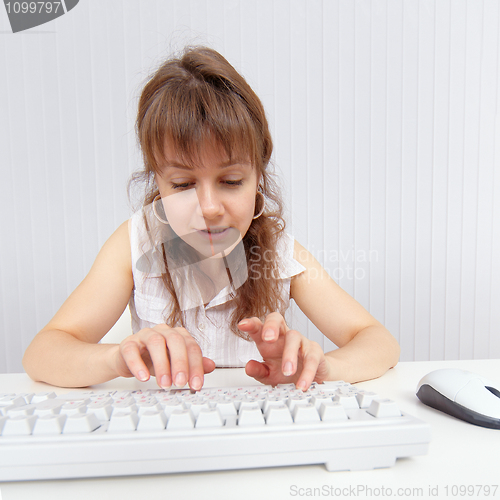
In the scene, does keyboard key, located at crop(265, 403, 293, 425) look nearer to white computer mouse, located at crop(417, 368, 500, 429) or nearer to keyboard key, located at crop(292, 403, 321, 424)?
keyboard key, located at crop(292, 403, 321, 424)

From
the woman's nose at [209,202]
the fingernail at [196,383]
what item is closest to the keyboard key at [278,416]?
the fingernail at [196,383]

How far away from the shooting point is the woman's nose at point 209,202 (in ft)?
2.21

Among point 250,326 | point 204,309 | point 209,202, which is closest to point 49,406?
point 250,326

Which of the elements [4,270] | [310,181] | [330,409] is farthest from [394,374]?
[4,270]

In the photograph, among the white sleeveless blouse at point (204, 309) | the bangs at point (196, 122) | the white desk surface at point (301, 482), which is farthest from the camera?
the white sleeveless blouse at point (204, 309)

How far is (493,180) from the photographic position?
1798mm

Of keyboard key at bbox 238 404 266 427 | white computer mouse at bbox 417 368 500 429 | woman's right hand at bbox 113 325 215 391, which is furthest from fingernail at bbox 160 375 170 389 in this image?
white computer mouse at bbox 417 368 500 429

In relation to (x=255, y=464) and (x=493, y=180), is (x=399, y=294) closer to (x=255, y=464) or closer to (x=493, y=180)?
(x=493, y=180)

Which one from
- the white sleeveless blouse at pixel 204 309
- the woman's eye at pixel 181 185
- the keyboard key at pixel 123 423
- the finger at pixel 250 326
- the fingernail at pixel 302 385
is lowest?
the white sleeveless blouse at pixel 204 309

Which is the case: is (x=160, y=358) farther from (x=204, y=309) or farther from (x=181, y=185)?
(x=204, y=309)

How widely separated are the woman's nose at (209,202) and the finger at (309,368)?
0.97 feet

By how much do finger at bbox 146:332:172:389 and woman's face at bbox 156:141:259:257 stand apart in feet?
0.89

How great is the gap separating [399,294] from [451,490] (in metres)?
1.56

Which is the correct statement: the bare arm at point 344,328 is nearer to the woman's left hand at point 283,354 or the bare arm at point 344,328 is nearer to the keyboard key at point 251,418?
the woman's left hand at point 283,354
